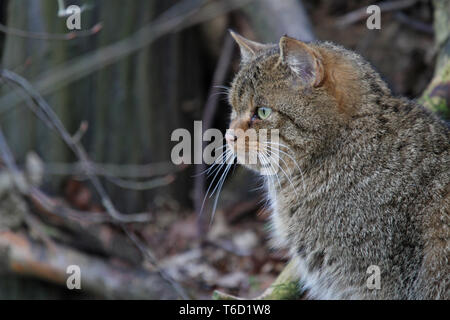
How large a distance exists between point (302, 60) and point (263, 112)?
12.0 inches

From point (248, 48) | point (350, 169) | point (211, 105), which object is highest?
point (211, 105)

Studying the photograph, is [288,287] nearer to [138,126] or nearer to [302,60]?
[302,60]

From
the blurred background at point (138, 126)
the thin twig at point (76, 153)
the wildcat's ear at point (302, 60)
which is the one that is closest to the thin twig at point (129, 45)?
the blurred background at point (138, 126)

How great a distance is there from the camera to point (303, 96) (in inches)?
103

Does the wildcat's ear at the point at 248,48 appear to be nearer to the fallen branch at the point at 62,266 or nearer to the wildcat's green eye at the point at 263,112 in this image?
the wildcat's green eye at the point at 263,112

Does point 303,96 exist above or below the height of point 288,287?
above

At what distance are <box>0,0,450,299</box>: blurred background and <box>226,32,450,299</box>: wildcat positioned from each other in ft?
2.83

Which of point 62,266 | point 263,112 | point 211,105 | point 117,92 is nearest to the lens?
point 263,112

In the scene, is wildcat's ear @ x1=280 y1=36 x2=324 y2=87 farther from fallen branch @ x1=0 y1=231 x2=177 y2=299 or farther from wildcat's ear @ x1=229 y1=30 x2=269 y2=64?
fallen branch @ x1=0 y1=231 x2=177 y2=299

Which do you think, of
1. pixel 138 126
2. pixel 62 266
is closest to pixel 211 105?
pixel 138 126

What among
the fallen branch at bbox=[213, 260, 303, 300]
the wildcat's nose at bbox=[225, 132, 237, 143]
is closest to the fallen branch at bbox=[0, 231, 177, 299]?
the fallen branch at bbox=[213, 260, 303, 300]

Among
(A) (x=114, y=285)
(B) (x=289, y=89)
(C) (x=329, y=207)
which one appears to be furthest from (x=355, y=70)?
(A) (x=114, y=285)

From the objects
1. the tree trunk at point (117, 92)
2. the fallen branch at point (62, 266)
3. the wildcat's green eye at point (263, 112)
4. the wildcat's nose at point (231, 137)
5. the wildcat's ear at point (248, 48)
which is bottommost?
the fallen branch at point (62, 266)

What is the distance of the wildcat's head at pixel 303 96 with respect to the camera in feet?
8.54
